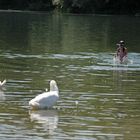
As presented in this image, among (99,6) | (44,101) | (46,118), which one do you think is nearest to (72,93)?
(44,101)

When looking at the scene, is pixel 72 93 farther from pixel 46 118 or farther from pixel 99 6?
pixel 99 6

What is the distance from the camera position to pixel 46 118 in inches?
717

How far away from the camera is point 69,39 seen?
51.2 m

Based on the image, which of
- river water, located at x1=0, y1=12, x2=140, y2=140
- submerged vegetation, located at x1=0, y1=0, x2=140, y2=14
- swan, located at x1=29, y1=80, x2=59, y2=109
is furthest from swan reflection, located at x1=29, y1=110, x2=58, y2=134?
submerged vegetation, located at x1=0, y1=0, x2=140, y2=14

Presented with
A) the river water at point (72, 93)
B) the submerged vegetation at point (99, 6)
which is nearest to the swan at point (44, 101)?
the river water at point (72, 93)

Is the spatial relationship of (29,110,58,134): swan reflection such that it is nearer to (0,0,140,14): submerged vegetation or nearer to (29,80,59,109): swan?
(29,80,59,109): swan

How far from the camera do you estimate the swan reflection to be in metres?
17.1

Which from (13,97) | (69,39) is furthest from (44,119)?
(69,39)

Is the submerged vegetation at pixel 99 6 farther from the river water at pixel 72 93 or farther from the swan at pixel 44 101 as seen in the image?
the swan at pixel 44 101

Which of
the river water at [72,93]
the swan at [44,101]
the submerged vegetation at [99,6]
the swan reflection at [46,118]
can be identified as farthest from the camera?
the submerged vegetation at [99,6]

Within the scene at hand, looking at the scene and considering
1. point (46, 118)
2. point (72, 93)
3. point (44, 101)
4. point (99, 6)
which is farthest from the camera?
point (99, 6)

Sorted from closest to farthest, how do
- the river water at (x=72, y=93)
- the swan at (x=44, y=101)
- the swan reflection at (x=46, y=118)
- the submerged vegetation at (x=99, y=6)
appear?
the river water at (x=72, y=93) < the swan reflection at (x=46, y=118) < the swan at (x=44, y=101) < the submerged vegetation at (x=99, y=6)

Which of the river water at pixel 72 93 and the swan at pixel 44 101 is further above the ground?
the swan at pixel 44 101

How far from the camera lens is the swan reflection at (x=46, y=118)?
56.1ft
